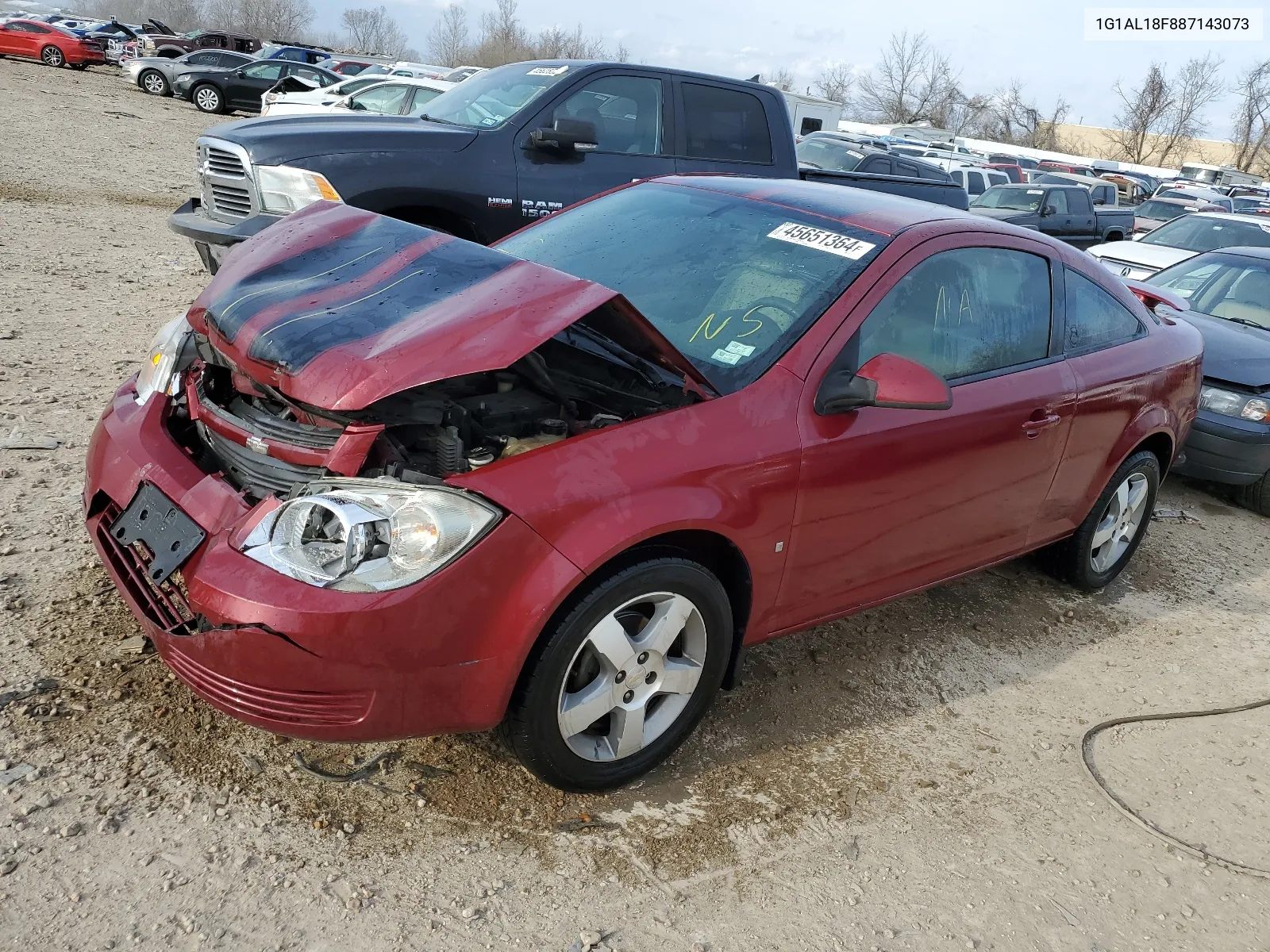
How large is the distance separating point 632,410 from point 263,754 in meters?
1.43

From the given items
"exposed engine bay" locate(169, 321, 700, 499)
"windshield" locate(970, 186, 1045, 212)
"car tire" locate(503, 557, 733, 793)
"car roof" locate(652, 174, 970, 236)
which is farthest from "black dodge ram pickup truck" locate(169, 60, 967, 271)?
"windshield" locate(970, 186, 1045, 212)

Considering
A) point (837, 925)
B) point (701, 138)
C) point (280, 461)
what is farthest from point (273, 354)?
point (701, 138)

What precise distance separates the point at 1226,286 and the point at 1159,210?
51.2 ft

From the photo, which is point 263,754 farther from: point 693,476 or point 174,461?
point 693,476

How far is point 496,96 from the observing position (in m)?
7.01

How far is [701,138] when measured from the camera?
7.29m

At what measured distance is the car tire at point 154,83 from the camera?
27.0m

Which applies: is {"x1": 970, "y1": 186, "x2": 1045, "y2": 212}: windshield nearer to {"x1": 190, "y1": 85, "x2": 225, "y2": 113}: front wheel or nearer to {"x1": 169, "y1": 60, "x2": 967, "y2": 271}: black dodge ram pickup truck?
{"x1": 169, "y1": 60, "x2": 967, "y2": 271}: black dodge ram pickup truck

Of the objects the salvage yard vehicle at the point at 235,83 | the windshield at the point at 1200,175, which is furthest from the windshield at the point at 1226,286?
the windshield at the point at 1200,175

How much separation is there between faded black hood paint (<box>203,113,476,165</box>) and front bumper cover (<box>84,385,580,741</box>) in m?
4.18

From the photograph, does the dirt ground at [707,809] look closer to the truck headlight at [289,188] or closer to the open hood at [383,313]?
the open hood at [383,313]

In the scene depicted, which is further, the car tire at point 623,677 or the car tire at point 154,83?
the car tire at point 154,83

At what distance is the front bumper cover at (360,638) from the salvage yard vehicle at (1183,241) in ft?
32.9

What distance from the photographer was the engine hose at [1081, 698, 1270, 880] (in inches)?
119
